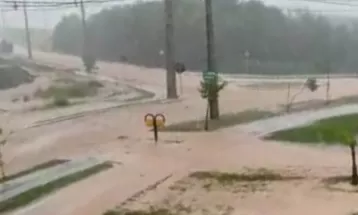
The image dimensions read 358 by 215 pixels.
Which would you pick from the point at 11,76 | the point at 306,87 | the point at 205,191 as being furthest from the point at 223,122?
the point at 205,191

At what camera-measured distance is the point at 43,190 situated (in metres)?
8.80

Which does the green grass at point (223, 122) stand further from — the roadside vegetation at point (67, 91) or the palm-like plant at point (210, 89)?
the roadside vegetation at point (67, 91)

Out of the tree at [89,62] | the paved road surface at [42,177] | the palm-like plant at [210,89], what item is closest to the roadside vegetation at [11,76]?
the tree at [89,62]

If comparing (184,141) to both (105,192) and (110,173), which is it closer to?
(110,173)

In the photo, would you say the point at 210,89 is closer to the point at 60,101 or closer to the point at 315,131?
the point at 315,131

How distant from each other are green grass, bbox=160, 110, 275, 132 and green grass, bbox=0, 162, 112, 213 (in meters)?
3.66

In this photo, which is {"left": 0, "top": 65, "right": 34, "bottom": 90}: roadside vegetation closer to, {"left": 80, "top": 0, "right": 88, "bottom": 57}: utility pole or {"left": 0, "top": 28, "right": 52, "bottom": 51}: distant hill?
{"left": 0, "top": 28, "right": 52, "bottom": 51}: distant hill

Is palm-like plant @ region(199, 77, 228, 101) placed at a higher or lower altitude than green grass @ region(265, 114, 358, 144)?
higher

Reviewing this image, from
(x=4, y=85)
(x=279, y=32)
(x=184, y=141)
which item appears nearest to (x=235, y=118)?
(x=184, y=141)

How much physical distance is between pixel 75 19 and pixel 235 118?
5.60 metres

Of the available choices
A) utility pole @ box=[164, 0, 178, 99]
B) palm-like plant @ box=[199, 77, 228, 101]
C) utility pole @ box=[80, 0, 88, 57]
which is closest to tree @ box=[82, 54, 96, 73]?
utility pole @ box=[80, 0, 88, 57]

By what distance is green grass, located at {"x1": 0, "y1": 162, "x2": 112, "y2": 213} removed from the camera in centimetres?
820

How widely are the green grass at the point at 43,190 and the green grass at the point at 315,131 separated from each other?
10.8ft

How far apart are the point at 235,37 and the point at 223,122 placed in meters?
7.78
